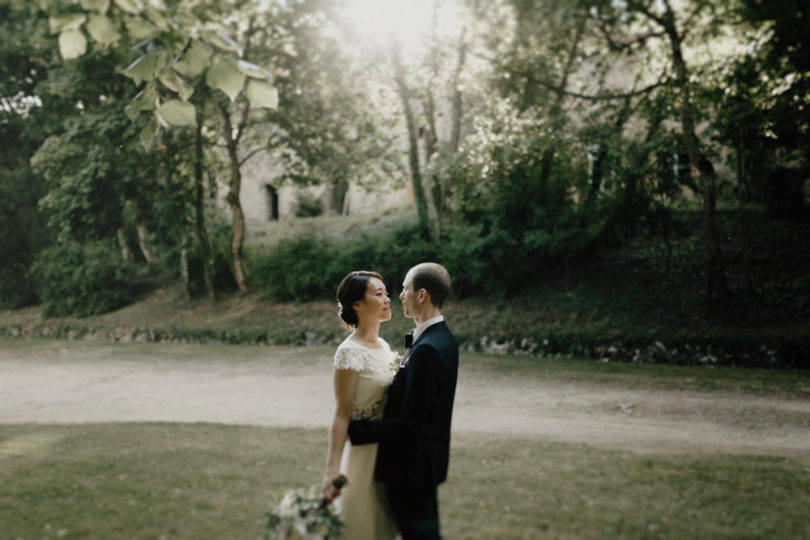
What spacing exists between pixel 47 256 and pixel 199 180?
932cm

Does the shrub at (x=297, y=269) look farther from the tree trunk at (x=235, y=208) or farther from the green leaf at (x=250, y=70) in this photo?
the green leaf at (x=250, y=70)

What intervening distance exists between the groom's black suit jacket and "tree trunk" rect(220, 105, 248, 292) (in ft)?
65.4

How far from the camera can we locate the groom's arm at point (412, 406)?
3.49 metres

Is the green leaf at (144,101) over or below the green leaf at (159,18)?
below

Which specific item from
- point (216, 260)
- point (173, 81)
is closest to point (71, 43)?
point (173, 81)

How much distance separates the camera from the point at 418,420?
3502 mm

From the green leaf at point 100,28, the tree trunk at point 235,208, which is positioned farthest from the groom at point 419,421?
the tree trunk at point 235,208

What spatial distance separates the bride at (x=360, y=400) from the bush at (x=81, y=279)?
2553 centimetres

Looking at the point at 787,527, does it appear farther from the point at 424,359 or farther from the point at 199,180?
the point at 199,180

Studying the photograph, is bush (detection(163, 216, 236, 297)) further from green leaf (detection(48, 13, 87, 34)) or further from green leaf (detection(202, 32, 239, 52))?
green leaf (detection(202, 32, 239, 52))

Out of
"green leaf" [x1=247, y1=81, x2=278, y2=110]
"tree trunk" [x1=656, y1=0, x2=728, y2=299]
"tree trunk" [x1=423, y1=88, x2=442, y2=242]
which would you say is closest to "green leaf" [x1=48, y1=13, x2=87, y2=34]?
"green leaf" [x1=247, y1=81, x2=278, y2=110]

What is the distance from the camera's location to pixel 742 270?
17.8 meters

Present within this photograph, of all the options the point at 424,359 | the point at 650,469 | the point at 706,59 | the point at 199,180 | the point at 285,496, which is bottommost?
the point at 650,469

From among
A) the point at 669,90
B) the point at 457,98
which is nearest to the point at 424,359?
the point at 669,90
